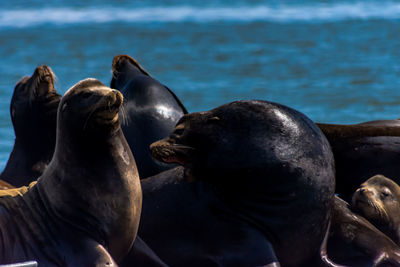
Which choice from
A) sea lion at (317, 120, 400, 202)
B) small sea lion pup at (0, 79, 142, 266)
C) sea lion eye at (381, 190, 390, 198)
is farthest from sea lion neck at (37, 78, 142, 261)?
sea lion at (317, 120, 400, 202)

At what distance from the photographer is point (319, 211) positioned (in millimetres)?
4469

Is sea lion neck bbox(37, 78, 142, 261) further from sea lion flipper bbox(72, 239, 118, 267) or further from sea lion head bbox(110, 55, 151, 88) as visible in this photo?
sea lion head bbox(110, 55, 151, 88)

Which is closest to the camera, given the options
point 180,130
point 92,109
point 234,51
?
point 92,109

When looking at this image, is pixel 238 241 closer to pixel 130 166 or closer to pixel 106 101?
pixel 130 166

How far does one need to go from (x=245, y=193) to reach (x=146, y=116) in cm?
149

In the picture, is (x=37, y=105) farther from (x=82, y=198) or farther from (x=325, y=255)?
(x=325, y=255)

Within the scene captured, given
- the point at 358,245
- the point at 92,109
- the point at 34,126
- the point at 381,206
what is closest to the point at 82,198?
the point at 92,109

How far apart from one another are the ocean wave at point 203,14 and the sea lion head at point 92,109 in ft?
91.2

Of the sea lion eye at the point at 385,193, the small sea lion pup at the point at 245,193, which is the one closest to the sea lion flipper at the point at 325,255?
the small sea lion pup at the point at 245,193

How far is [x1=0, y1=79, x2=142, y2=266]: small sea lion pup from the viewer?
4.05 meters

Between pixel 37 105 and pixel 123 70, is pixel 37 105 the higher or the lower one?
the lower one

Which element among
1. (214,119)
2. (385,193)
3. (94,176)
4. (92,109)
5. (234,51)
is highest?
(92,109)

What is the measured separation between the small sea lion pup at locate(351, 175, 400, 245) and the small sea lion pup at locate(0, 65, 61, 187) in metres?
2.46

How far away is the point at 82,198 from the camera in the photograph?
4.07 meters
